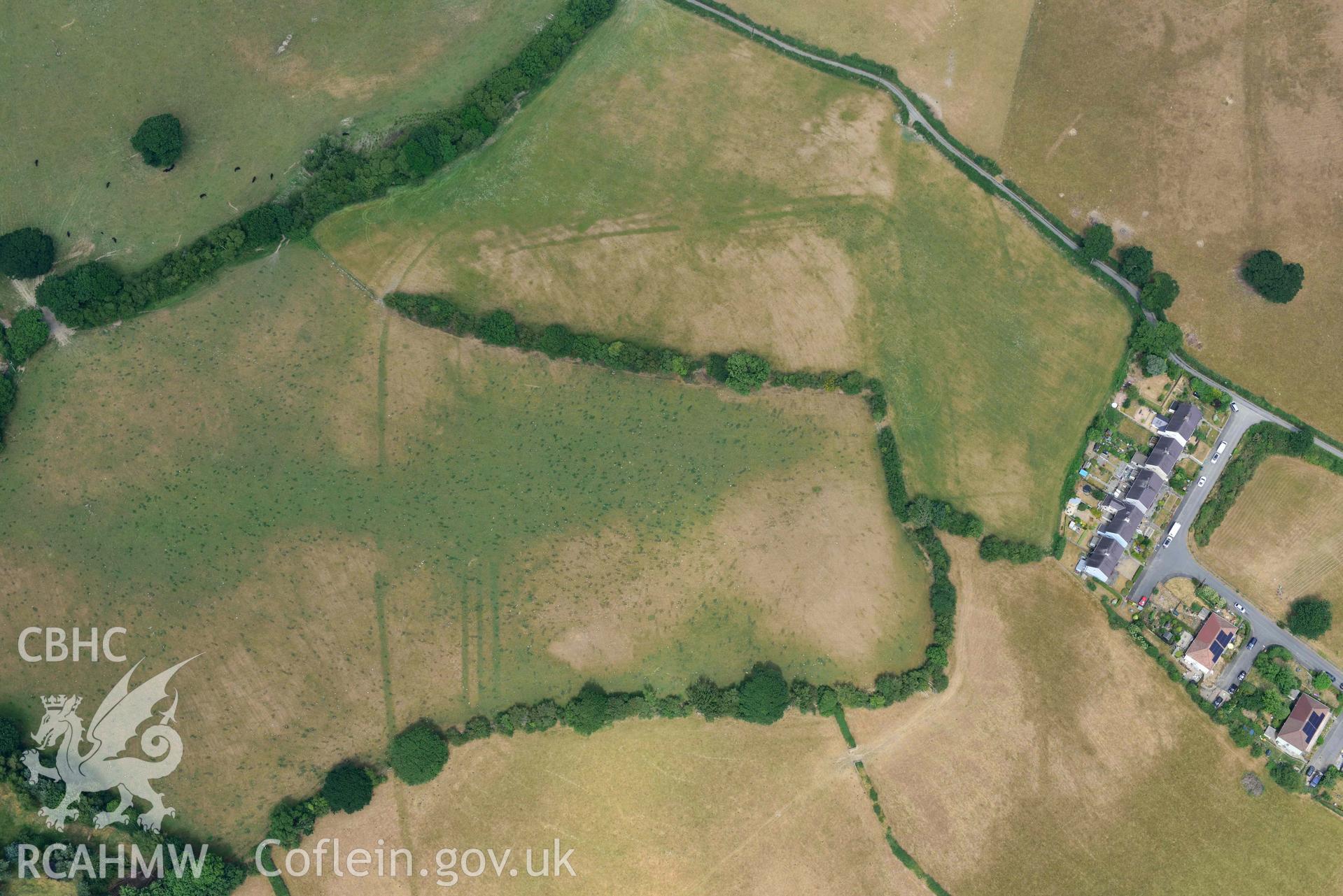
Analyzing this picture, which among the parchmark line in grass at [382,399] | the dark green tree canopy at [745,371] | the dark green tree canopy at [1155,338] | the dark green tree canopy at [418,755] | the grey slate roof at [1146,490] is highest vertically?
the dark green tree canopy at [1155,338]

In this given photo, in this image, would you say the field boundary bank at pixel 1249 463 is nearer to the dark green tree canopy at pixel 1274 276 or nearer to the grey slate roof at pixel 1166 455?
the grey slate roof at pixel 1166 455

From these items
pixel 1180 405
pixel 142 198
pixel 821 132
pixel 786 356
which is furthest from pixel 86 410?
pixel 1180 405

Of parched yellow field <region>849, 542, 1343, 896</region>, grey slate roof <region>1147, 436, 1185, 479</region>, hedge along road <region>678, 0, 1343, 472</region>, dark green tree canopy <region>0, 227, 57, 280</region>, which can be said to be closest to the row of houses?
grey slate roof <region>1147, 436, 1185, 479</region>

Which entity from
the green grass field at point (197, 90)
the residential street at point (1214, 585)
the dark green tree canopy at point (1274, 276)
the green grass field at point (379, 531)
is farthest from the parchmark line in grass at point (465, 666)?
the dark green tree canopy at point (1274, 276)

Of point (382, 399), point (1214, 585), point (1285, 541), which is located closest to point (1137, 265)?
point (1285, 541)

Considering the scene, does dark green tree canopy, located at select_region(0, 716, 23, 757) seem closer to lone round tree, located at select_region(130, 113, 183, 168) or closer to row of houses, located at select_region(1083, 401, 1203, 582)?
lone round tree, located at select_region(130, 113, 183, 168)

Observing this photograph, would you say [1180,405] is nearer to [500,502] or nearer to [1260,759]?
[1260,759]
